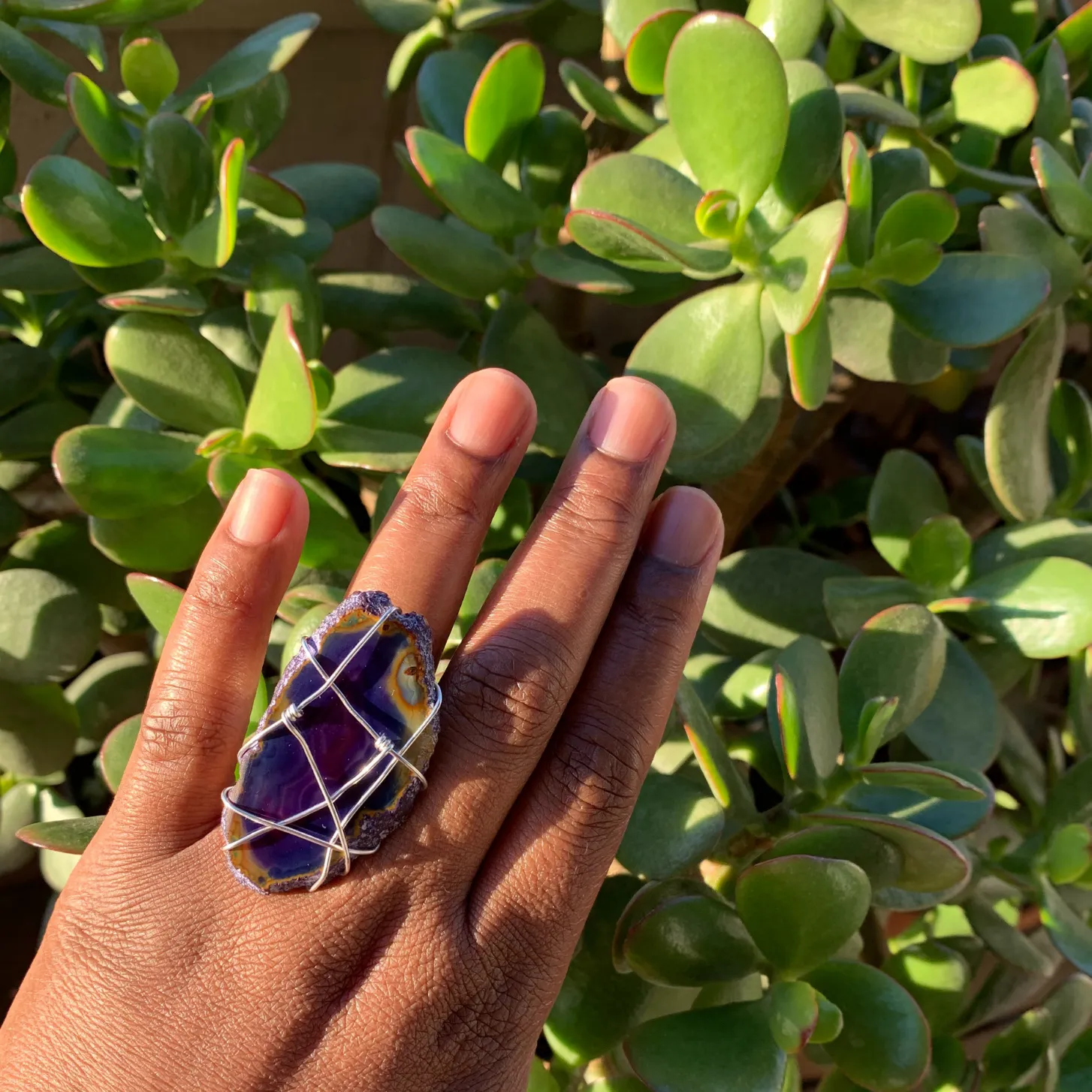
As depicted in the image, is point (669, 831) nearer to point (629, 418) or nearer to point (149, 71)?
point (629, 418)

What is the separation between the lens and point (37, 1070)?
582mm

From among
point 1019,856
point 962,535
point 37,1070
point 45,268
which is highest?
point 45,268

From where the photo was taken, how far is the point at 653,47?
2.43 feet

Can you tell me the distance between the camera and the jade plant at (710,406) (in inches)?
26.1

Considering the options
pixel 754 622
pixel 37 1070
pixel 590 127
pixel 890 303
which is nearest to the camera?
pixel 37 1070

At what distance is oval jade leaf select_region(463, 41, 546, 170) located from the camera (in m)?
0.72

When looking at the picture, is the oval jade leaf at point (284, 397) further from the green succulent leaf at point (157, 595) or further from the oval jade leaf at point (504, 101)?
the oval jade leaf at point (504, 101)

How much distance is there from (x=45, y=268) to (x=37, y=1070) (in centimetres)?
62

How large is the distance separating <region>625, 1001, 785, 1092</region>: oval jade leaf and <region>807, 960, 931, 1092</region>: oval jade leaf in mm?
71

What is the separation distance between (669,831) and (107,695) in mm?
579

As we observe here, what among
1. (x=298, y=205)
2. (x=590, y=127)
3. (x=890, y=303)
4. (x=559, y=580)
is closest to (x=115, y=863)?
(x=559, y=580)

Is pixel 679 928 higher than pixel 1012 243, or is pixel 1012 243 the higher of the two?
pixel 1012 243

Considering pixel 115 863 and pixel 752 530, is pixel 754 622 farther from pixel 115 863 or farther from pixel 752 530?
pixel 115 863

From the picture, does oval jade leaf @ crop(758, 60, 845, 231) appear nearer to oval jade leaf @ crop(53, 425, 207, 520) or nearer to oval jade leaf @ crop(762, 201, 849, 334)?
oval jade leaf @ crop(762, 201, 849, 334)
